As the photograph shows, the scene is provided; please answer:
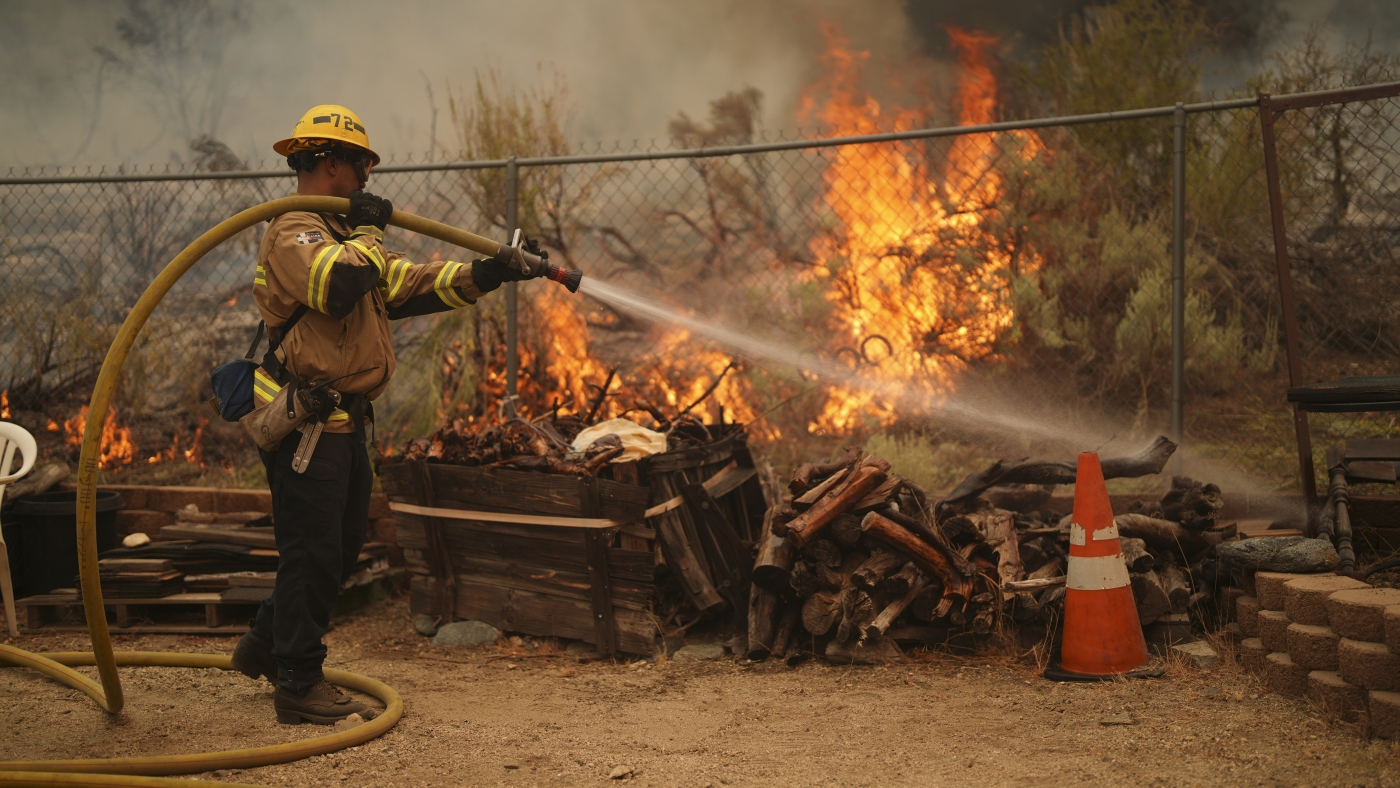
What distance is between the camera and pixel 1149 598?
4418 millimetres

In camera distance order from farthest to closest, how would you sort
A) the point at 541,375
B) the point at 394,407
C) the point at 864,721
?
the point at 394,407, the point at 541,375, the point at 864,721

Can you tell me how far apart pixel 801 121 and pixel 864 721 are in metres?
9.88

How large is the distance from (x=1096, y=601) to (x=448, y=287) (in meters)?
3.18

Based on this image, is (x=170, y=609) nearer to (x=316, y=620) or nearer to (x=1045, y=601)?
(x=316, y=620)

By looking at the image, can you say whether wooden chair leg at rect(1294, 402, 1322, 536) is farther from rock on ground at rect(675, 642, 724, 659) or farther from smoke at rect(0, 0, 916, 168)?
smoke at rect(0, 0, 916, 168)

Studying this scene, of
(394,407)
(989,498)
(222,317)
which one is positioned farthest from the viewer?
(222,317)

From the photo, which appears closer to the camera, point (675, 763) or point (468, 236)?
point (675, 763)

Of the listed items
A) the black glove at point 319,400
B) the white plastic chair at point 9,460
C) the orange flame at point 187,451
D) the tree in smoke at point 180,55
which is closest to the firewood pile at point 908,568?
the black glove at point 319,400

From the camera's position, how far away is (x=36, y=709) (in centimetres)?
397

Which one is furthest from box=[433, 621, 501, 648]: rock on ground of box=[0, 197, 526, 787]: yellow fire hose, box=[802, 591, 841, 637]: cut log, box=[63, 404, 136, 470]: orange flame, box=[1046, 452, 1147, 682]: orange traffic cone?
box=[63, 404, 136, 470]: orange flame

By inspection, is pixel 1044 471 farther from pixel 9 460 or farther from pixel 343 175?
pixel 9 460

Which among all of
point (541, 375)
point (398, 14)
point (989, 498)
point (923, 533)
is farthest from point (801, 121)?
point (923, 533)

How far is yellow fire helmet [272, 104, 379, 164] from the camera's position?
3.78 m

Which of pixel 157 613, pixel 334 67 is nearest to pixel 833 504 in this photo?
pixel 157 613
